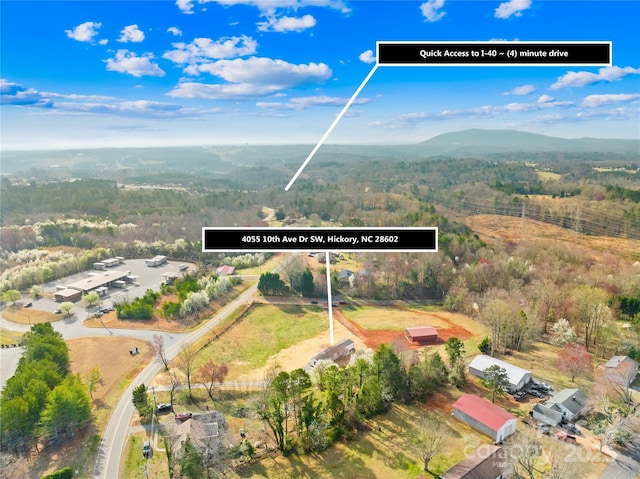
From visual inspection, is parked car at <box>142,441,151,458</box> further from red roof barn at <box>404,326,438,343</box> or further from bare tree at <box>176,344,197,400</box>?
red roof barn at <box>404,326,438,343</box>

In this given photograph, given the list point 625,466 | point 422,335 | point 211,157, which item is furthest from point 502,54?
point 211,157

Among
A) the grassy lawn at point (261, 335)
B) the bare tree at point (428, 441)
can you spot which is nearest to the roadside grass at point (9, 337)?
the grassy lawn at point (261, 335)

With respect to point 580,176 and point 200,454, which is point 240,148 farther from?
point 200,454

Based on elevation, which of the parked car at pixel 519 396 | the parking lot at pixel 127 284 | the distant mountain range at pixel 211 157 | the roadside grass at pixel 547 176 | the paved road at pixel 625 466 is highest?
the distant mountain range at pixel 211 157

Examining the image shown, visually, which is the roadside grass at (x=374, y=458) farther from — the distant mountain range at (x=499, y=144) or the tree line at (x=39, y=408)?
the distant mountain range at (x=499, y=144)

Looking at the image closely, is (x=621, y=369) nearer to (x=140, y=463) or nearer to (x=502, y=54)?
(x=502, y=54)

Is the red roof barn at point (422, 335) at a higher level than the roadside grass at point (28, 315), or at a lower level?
lower
